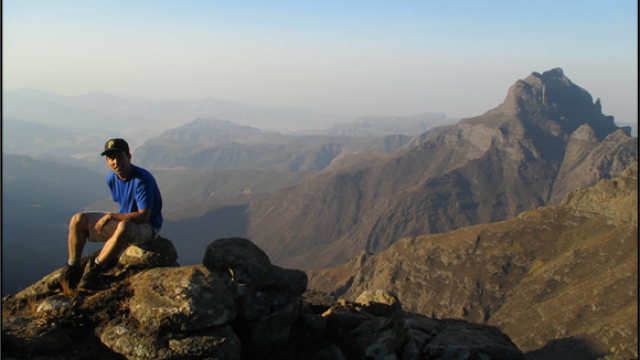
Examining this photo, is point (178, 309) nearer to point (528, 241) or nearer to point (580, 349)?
point (580, 349)

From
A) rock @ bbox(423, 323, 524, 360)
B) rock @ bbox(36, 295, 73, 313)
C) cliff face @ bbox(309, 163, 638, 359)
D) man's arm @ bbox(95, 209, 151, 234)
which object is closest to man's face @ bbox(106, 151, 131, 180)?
man's arm @ bbox(95, 209, 151, 234)

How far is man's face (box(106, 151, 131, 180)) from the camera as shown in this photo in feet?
32.7

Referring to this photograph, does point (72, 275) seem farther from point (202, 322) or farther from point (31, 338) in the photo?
point (202, 322)

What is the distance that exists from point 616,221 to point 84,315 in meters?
141

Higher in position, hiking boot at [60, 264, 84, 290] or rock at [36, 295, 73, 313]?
hiking boot at [60, 264, 84, 290]

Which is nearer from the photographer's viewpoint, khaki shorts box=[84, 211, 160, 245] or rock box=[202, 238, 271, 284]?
khaki shorts box=[84, 211, 160, 245]

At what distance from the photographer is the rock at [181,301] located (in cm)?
884

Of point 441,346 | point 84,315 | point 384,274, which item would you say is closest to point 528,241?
point 384,274

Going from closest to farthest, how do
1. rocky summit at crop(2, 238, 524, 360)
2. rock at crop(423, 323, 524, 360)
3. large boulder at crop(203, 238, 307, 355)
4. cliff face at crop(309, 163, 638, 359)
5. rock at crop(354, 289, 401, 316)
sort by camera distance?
rocky summit at crop(2, 238, 524, 360), large boulder at crop(203, 238, 307, 355), rock at crop(423, 323, 524, 360), rock at crop(354, 289, 401, 316), cliff face at crop(309, 163, 638, 359)

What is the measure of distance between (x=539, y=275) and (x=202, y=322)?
123 m

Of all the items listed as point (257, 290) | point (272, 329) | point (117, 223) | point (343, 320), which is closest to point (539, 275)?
point (343, 320)

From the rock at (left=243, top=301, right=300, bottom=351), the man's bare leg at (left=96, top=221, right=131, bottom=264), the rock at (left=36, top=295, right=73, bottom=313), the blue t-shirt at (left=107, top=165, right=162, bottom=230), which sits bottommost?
the rock at (left=243, top=301, right=300, bottom=351)

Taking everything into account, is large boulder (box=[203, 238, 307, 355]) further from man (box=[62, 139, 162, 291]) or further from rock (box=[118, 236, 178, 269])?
man (box=[62, 139, 162, 291])

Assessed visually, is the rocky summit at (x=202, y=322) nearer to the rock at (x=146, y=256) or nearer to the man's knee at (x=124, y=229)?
the rock at (x=146, y=256)
